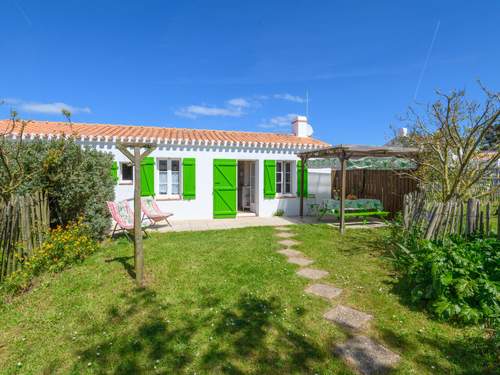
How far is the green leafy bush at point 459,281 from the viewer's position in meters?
2.87

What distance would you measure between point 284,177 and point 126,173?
5.67 meters

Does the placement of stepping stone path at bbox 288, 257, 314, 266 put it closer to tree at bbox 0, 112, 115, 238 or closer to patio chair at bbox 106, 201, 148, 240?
patio chair at bbox 106, 201, 148, 240

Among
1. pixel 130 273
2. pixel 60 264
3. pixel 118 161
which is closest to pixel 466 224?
pixel 130 273

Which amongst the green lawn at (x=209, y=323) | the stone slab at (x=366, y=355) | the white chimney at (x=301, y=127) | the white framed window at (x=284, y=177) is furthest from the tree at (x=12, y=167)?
the white chimney at (x=301, y=127)

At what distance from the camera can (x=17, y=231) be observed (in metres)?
4.14

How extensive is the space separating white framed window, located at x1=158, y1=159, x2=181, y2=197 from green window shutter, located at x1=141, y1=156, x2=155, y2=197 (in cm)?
35

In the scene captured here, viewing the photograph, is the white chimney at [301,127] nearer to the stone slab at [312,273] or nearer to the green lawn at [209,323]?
the green lawn at [209,323]

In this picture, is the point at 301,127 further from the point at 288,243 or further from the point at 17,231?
the point at 17,231

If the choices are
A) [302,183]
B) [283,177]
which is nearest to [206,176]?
[283,177]

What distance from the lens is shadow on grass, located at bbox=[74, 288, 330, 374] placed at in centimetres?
229

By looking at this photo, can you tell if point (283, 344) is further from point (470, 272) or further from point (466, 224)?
point (466, 224)

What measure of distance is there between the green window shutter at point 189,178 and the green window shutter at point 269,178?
8.60 feet

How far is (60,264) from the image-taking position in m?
4.46

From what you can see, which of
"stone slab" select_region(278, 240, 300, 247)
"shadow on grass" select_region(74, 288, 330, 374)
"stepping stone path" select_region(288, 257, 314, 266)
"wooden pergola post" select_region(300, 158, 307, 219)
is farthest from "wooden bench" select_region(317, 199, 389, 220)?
"shadow on grass" select_region(74, 288, 330, 374)
